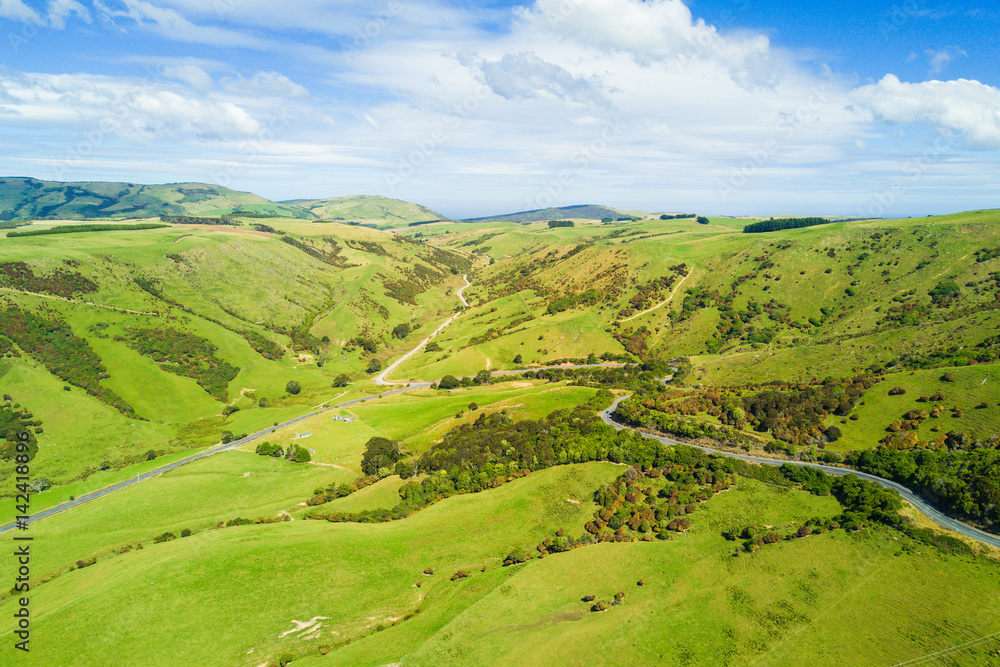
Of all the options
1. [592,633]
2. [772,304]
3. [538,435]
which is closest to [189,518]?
[538,435]

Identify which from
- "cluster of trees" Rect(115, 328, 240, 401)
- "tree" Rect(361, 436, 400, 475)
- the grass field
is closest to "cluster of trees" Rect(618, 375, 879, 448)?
the grass field

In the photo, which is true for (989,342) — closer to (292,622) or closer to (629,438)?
(629,438)

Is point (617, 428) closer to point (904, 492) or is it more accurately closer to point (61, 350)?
point (904, 492)

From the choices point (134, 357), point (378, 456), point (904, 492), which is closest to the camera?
point (904, 492)

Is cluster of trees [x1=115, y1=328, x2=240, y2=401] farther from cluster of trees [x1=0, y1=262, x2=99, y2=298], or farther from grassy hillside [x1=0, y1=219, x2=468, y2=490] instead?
cluster of trees [x1=0, y1=262, x2=99, y2=298]

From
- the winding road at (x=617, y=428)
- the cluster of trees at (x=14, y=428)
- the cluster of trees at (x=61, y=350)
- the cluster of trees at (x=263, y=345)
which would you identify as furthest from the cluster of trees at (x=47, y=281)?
the winding road at (x=617, y=428)

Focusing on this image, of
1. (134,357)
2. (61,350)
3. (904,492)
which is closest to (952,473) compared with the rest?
(904,492)
